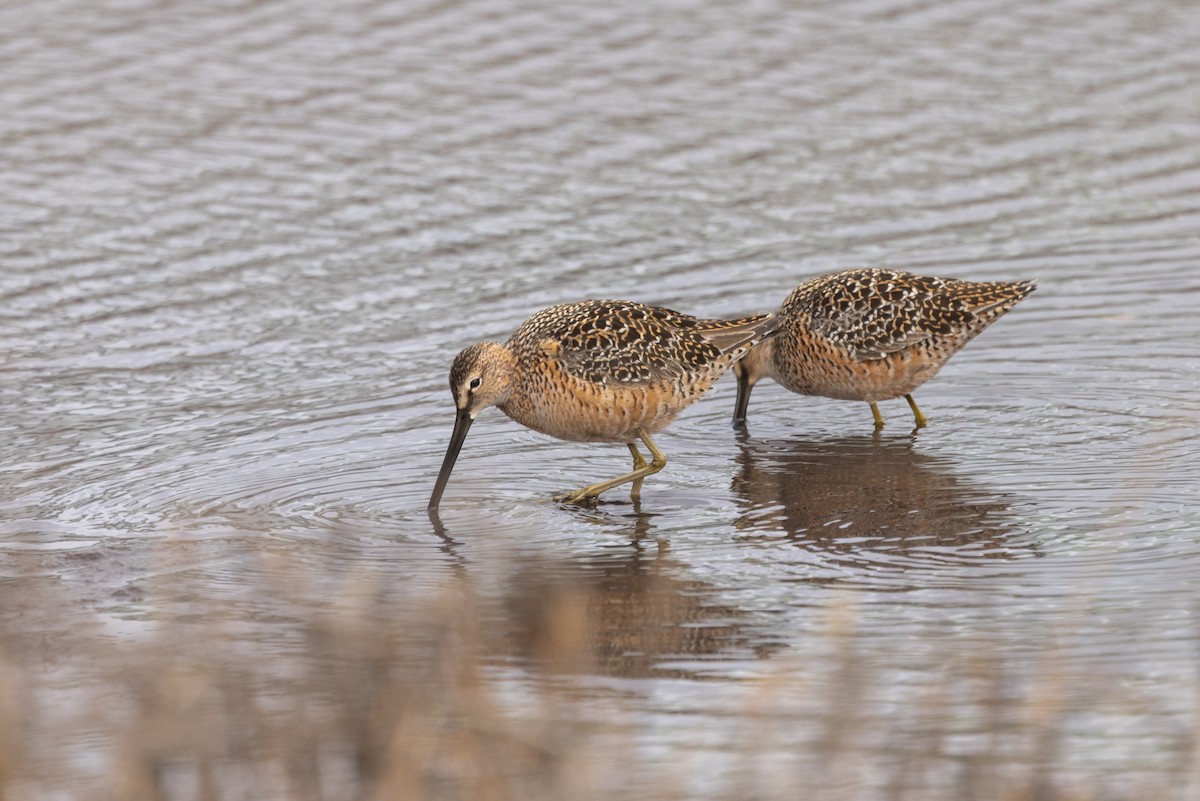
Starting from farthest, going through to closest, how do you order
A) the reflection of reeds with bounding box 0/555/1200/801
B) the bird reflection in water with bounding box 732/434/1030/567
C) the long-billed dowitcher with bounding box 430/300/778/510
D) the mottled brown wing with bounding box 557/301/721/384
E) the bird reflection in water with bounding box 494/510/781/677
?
the mottled brown wing with bounding box 557/301/721/384
the long-billed dowitcher with bounding box 430/300/778/510
the bird reflection in water with bounding box 732/434/1030/567
the bird reflection in water with bounding box 494/510/781/677
the reflection of reeds with bounding box 0/555/1200/801

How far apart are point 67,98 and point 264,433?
16.0ft

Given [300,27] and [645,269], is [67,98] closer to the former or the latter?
[300,27]

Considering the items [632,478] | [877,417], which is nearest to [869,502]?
[632,478]

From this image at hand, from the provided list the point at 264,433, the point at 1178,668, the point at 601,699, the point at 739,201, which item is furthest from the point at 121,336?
the point at 1178,668

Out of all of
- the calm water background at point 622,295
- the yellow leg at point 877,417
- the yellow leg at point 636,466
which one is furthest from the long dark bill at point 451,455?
the yellow leg at point 877,417

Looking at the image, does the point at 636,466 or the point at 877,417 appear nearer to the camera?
the point at 636,466

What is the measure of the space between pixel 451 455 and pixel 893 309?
2.04 m

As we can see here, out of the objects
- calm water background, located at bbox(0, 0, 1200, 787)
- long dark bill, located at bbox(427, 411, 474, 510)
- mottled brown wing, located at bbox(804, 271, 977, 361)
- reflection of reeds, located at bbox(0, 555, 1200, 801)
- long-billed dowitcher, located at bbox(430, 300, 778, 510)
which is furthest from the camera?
mottled brown wing, located at bbox(804, 271, 977, 361)

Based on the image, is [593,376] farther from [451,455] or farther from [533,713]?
[533,713]

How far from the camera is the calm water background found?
19.9 feet

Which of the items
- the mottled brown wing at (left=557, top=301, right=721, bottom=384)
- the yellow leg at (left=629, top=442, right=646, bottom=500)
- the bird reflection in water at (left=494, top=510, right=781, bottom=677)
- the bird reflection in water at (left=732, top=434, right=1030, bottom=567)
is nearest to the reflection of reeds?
the bird reflection in water at (left=494, top=510, right=781, bottom=677)

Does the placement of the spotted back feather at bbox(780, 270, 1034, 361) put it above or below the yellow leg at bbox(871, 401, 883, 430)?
above

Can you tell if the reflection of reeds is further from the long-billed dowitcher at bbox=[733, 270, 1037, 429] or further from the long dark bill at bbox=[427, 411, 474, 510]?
the long-billed dowitcher at bbox=[733, 270, 1037, 429]

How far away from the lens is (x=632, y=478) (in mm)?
7387
